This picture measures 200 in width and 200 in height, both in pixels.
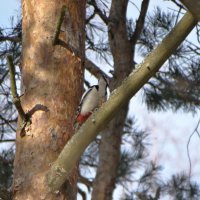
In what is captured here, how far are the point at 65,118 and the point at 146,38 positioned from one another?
1.92m

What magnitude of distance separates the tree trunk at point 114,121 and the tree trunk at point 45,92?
1.37 metres

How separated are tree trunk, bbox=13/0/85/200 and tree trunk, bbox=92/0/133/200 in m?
1.37

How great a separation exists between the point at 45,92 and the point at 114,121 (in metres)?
1.63

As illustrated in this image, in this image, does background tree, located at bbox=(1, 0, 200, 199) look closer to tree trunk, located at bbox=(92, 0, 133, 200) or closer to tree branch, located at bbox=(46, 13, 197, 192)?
tree trunk, located at bbox=(92, 0, 133, 200)

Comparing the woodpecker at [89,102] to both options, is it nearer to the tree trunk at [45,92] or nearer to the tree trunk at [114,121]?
the tree trunk at [45,92]

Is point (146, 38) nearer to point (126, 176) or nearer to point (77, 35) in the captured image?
point (126, 176)

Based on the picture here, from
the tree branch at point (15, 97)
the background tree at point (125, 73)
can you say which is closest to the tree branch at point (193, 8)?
the tree branch at point (15, 97)

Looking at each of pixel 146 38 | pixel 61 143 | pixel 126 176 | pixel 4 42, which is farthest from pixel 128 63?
pixel 61 143

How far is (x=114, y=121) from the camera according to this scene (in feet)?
9.95

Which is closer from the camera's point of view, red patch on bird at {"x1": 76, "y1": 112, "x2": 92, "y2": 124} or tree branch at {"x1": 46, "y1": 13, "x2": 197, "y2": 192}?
Answer: tree branch at {"x1": 46, "y1": 13, "x2": 197, "y2": 192}

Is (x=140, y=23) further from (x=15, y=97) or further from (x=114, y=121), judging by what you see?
(x=15, y=97)

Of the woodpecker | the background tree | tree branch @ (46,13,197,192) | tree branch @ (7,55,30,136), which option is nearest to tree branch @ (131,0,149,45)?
the background tree

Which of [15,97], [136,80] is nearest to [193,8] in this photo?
[136,80]

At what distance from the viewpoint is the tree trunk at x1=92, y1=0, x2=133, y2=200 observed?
2.91m
